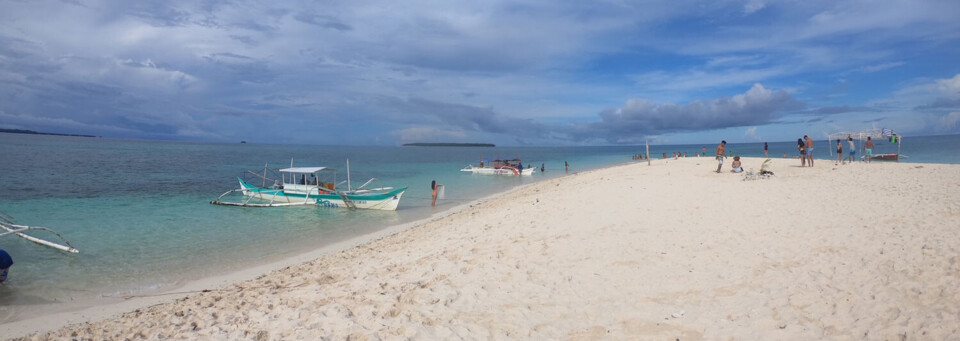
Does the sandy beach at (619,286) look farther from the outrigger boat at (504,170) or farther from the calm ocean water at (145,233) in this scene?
the outrigger boat at (504,170)

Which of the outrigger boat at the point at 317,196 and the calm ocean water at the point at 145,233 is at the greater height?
the outrigger boat at the point at 317,196

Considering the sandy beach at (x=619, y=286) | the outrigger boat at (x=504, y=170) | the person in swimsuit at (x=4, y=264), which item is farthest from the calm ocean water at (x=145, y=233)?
the outrigger boat at (x=504, y=170)

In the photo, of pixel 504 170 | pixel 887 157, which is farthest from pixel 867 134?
pixel 504 170

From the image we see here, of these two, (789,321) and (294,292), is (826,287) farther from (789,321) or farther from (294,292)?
(294,292)

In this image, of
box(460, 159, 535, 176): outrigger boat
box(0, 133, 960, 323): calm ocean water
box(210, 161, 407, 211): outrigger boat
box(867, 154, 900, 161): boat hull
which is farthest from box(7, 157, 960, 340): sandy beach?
box(460, 159, 535, 176): outrigger boat

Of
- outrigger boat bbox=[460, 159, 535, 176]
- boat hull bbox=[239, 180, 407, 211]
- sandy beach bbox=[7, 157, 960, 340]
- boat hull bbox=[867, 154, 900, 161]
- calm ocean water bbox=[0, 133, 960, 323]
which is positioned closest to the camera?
sandy beach bbox=[7, 157, 960, 340]

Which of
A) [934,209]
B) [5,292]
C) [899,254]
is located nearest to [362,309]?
[899,254]

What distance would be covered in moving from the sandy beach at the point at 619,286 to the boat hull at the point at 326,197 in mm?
10152

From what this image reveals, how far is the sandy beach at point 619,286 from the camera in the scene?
5082 mm

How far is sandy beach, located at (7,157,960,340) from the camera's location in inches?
200

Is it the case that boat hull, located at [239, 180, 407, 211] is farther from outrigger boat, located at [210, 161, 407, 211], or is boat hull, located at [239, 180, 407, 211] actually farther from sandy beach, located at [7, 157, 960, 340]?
sandy beach, located at [7, 157, 960, 340]

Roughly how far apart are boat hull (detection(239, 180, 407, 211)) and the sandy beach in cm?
1015

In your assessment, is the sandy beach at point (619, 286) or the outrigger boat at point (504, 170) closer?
the sandy beach at point (619, 286)

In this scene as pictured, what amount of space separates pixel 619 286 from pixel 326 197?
18240 millimetres
